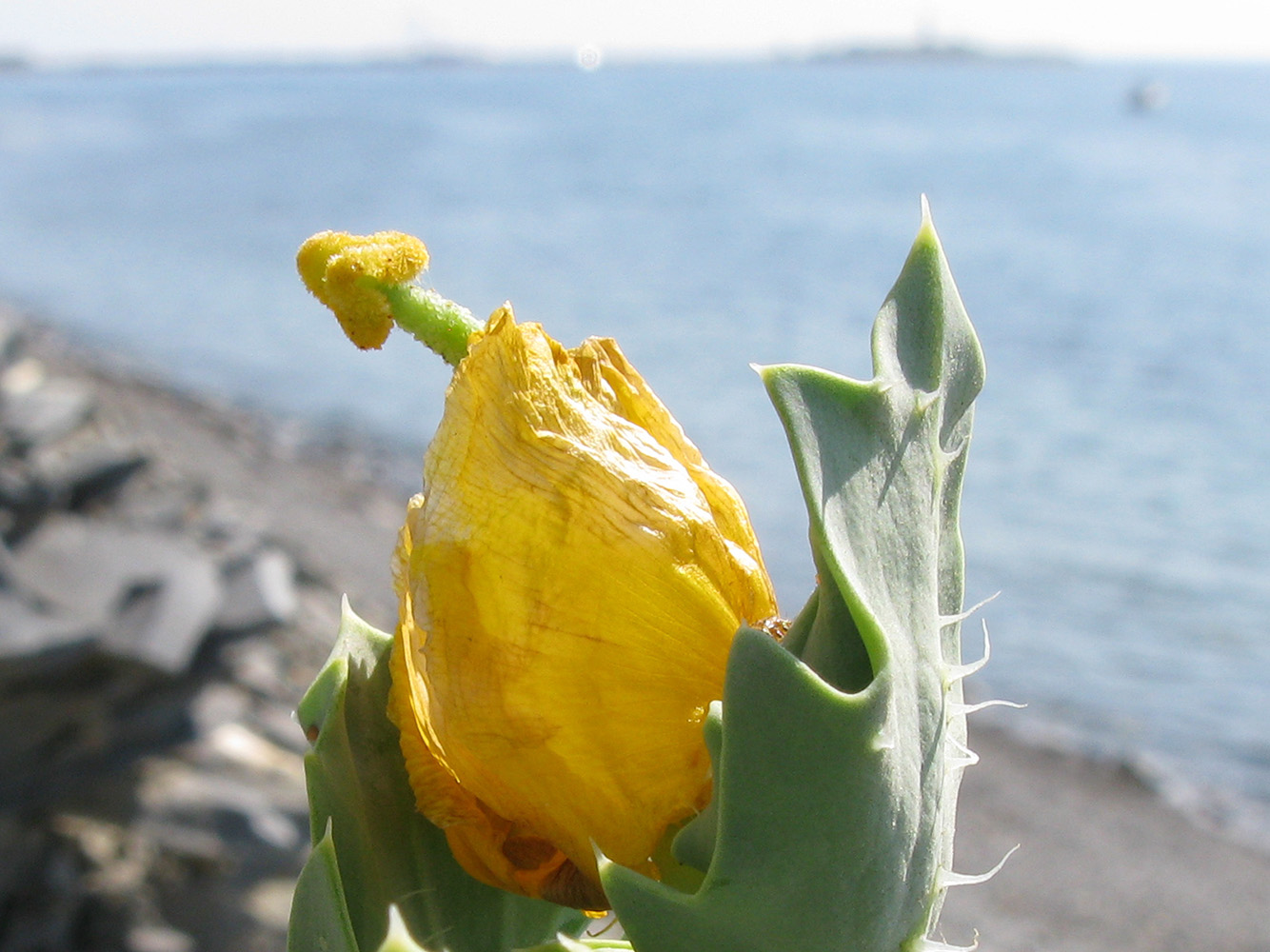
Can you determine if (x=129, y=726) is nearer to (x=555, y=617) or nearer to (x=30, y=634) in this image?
(x=30, y=634)

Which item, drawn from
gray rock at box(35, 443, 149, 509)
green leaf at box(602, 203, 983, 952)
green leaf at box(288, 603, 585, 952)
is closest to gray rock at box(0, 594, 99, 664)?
gray rock at box(35, 443, 149, 509)

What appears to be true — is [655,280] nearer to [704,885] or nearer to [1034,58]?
[704,885]

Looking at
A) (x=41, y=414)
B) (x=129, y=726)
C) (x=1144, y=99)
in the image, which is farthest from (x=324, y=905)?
(x=1144, y=99)

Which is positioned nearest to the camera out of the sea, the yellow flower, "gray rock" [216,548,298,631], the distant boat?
the yellow flower

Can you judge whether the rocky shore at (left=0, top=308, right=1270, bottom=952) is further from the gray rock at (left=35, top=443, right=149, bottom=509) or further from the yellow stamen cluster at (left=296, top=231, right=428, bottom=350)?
the yellow stamen cluster at (left=296, top=231, right=428, bottom=350)

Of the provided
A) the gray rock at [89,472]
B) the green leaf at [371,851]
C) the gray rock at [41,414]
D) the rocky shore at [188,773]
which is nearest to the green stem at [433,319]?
the green leaf at [371,851]

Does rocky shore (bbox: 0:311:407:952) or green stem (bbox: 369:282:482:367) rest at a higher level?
green stem (bbox: 369:282:482:367)

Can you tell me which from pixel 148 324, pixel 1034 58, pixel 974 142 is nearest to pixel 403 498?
pixel 148 324

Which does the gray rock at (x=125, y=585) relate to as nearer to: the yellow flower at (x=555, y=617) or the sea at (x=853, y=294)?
the yellow flower at (x=555, y=617)
